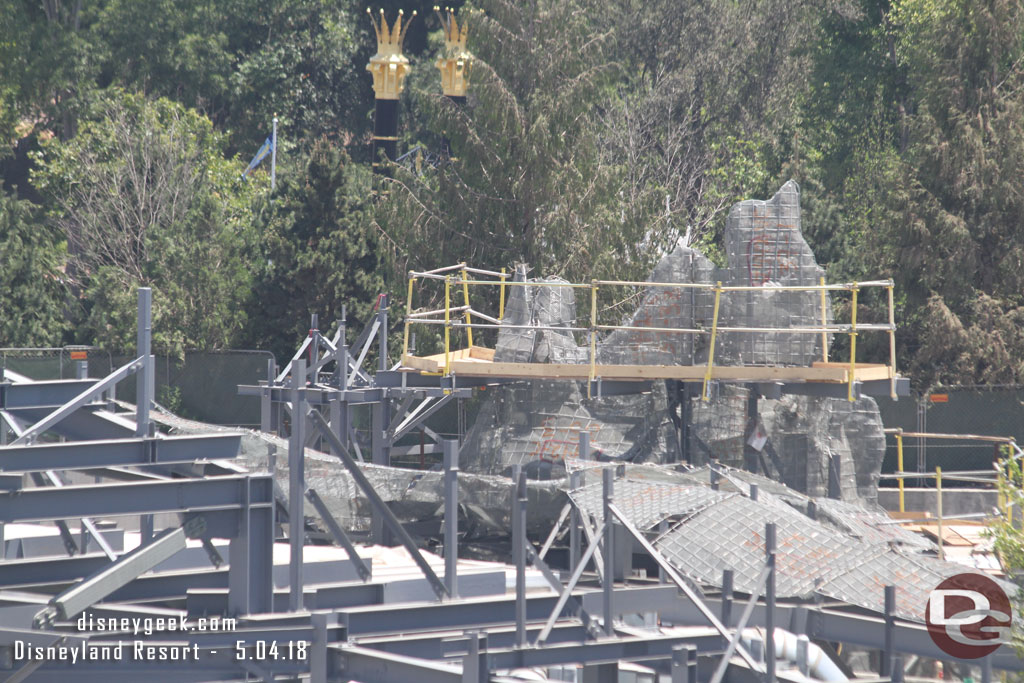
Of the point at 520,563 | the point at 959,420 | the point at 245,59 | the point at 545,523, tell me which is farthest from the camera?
the point at 245,59

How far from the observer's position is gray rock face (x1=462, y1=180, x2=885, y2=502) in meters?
16.9

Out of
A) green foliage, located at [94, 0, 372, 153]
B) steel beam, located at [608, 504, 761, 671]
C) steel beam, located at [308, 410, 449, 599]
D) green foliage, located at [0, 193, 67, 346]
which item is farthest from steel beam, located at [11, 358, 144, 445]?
green foliage, located at [94, 0, 372, 153]

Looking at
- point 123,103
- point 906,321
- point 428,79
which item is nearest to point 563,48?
point 906,321

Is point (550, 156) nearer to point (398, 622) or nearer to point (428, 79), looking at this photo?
point (398, 622)

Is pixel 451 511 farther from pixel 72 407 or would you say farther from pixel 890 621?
pixel 890 621

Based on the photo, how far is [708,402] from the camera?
17.9m

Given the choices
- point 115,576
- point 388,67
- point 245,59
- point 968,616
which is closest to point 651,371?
point 968,616

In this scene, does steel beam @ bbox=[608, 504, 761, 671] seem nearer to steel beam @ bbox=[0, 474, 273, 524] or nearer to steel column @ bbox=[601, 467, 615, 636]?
steel column @ bbox=[601, 467, 615, 636]

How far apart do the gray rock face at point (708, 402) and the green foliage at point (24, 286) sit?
1791 cm

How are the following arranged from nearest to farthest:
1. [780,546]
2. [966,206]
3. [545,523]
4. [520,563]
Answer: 1. [520,563]
2. [780,546]
3. [545,523]
4. [966,206]

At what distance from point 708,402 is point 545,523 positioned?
9.03 ft

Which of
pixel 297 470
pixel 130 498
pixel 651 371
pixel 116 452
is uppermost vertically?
pixel 651 371

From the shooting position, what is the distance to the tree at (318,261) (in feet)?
102

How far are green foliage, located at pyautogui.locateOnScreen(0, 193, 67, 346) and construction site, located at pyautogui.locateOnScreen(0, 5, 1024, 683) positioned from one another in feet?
47.0
